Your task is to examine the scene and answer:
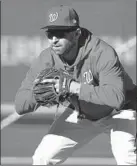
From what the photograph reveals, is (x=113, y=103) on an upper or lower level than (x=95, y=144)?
upper

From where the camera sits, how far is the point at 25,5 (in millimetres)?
7227

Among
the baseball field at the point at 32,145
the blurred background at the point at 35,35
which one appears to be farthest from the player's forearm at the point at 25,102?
the blurred background at the point at 35,35

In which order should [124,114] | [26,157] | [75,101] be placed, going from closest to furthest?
[75,101] < [124,114] < [26,157]

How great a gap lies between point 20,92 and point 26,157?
9.01ft

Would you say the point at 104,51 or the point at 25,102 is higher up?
the point at 104,51

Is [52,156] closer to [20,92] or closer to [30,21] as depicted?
[20,92]

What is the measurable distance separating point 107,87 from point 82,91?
0.15m

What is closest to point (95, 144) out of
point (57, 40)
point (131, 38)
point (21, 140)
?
point (21, 140)

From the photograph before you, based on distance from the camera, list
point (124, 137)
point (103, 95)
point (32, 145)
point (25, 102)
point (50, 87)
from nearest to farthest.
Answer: point (103, 95) < point (50, 87) < point (25, 102) < point (124, 137) < point (32, 145)

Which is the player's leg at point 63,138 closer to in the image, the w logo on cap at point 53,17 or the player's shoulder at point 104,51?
the player's shoulder at point 104,51

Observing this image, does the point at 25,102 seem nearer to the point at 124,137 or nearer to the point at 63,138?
the point at 63,138

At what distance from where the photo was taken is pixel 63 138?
163 inches

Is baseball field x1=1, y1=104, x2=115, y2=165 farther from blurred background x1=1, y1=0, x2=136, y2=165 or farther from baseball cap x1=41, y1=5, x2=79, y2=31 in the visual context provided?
baseball cap x1=41, y1=5, x2=79, y2=31

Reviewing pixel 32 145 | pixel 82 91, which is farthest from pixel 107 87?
pixel 32 145
